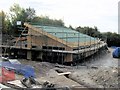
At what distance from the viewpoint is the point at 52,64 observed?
17406 millimetres

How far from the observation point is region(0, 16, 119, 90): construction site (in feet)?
39.4

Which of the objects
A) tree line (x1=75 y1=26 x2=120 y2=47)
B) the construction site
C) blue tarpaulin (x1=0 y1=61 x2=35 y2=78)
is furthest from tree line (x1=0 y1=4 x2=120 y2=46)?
blue tarpaulin (x1=0 y1=61 x2=35 y2=78)

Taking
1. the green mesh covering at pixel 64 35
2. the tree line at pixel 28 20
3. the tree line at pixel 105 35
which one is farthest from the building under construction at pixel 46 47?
the tree line at pixel 105 35

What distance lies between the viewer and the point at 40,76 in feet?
46.1

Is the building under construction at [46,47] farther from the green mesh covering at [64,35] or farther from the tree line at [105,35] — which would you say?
the tree line at [105,35]

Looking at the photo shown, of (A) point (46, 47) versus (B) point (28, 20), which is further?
(B) point (28, 20)

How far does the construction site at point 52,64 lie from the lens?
1200cm

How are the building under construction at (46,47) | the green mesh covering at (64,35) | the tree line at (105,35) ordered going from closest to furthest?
the building under construction at (46,47) → the green mesh covering at (64,35) → the tree line at (105,35)

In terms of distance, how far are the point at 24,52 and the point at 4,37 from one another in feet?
16.7

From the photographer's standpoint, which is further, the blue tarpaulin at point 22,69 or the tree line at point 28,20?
the tree line at point 28,20

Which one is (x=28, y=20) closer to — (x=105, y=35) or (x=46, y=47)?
(x=105, y=35)

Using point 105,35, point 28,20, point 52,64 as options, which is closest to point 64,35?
point 52,64

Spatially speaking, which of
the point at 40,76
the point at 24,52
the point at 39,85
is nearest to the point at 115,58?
the point at 24,52

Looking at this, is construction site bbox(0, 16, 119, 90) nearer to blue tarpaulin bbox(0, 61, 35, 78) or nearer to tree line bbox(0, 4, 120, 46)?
blue tarpaulin bbox(0, 61, 35, 78)
